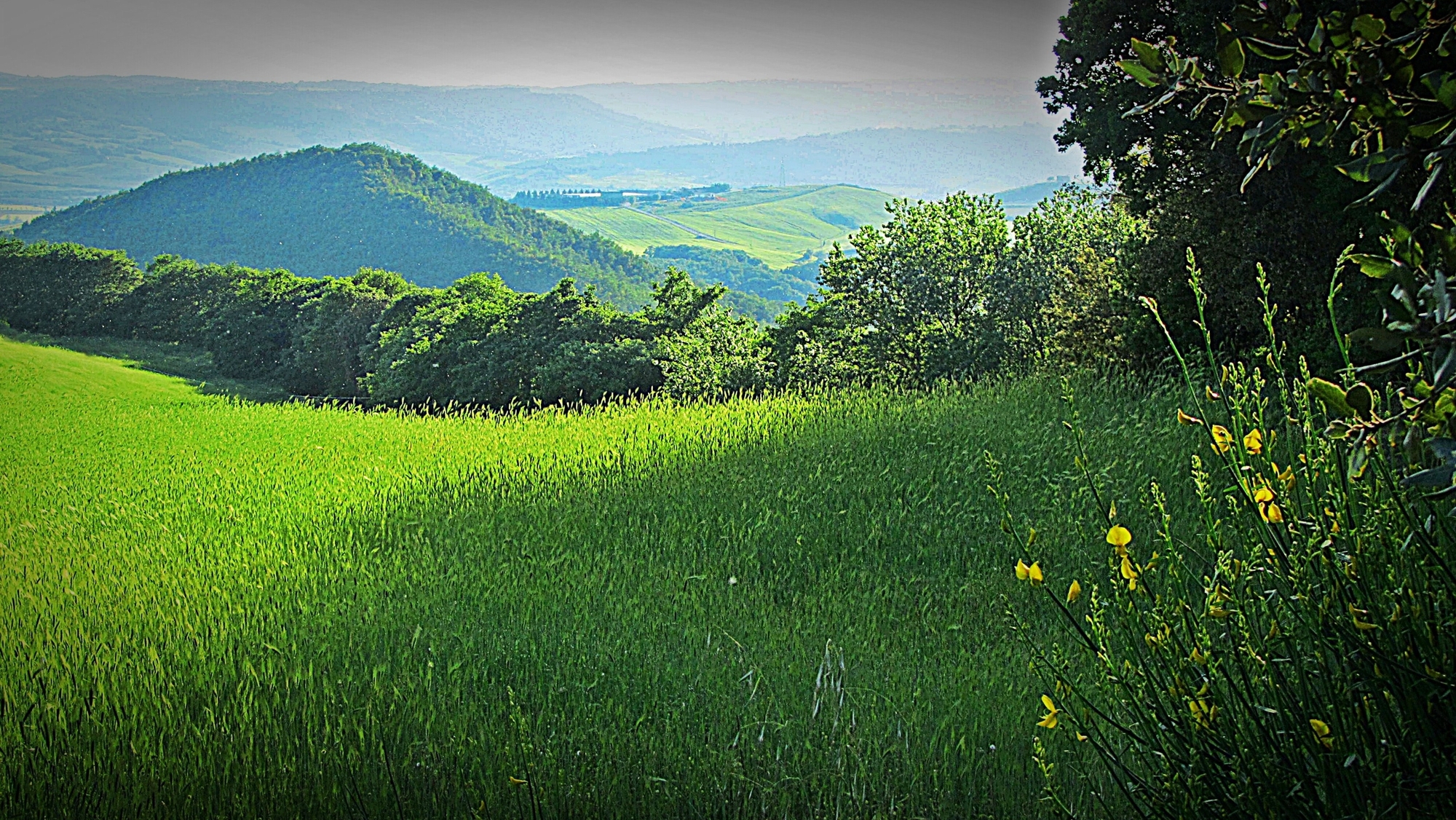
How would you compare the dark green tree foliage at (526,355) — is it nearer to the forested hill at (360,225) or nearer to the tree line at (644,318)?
the tree line at (644,318)

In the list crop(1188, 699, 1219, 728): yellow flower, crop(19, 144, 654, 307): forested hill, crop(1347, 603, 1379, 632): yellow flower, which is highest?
crop(19, 144, 654, 307): forested hill

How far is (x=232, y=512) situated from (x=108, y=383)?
825cm

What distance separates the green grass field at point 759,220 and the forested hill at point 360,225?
25.7 metres

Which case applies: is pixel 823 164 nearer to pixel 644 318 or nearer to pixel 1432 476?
pixel 644 318

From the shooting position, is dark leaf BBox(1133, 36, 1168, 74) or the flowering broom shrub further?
the flowering broom shrub

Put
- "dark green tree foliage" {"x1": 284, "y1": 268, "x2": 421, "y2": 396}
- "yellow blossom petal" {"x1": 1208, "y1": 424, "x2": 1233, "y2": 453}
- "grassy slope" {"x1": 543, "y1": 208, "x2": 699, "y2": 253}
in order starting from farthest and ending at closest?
"grassy slope" {"x1": 543, "y1": 208, "x2": 699, "y2": 253}
"dark green tree foliage" {"x1": 284, "y1": 268, "x2": 421, "y2": 396}
"yellow blossom petal" {"x1": 1208, "y1": 424, "x2": 1233, "y2": 453}

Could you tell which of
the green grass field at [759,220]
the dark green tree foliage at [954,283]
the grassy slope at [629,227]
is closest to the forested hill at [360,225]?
the green grass field at [759,220]

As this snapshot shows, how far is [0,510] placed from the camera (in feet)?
18.0

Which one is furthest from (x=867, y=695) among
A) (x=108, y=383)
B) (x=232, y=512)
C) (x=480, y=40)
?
(x=480, y=40)

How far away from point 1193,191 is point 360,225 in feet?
163

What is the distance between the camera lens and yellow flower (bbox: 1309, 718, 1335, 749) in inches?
48.4

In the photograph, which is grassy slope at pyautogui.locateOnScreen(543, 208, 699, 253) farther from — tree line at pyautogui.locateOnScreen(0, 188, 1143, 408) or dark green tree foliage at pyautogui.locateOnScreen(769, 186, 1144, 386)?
dark green tree foliage at pyautogui.locateOnScreen(769, 186, 1144, 386)

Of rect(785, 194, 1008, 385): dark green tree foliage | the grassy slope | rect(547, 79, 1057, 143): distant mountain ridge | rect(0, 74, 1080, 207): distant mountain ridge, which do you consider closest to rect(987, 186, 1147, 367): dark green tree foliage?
rect(785, 194, 1008, 385): dark green tree foliage

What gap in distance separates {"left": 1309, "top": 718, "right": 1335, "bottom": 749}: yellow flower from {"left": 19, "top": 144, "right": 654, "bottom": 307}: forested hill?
4384 centimetres
